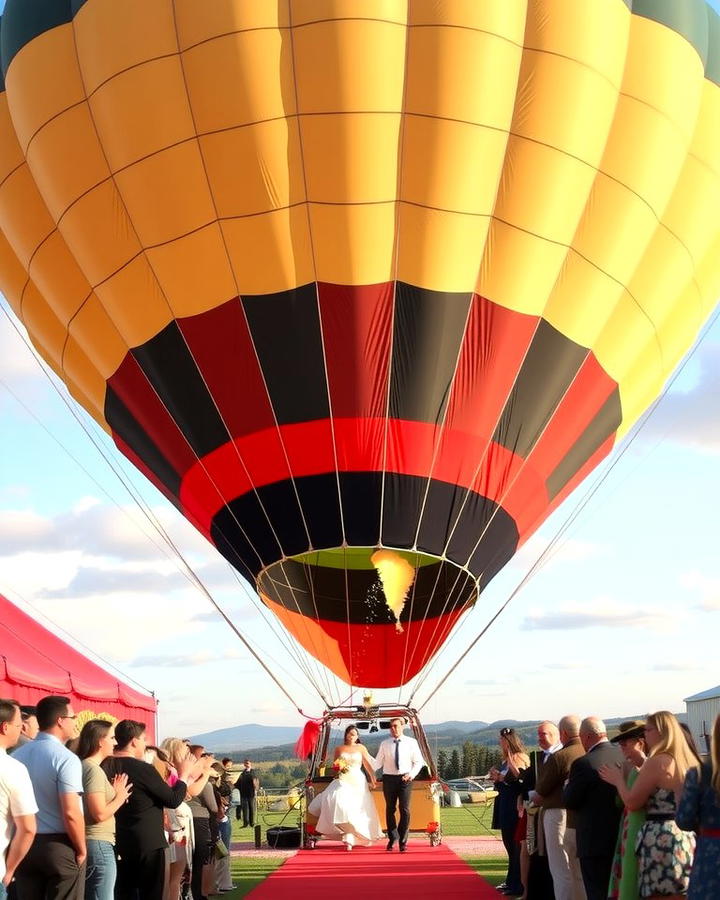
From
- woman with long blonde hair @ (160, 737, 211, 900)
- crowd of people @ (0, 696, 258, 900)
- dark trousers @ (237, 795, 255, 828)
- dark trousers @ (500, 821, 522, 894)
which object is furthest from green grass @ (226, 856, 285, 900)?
dark trousers @ (237, 795, 255, 828)

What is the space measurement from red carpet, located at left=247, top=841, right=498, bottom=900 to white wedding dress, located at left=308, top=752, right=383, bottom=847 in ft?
0.58

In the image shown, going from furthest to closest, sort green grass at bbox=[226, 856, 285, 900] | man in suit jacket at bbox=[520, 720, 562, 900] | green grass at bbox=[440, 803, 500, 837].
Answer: green grass at bbox=[440, 803, 500, 837]
green grass at bbox=[226, 856, 285, 900]
man in suit jacket at bbox=[520, 720, 562, 900]

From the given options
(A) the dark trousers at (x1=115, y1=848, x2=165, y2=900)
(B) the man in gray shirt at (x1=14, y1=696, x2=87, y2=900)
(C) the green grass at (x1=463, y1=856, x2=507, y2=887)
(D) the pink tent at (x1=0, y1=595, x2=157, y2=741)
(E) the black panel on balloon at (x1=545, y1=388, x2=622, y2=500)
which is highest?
(E) the black panel on balloon at (x1=545, y1=388, x2=622, y2=500)

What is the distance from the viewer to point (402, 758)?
11078mm

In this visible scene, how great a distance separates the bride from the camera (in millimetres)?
11188

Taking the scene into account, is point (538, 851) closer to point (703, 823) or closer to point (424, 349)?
point (703, 823)

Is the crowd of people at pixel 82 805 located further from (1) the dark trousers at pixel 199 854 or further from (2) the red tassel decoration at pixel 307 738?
(2) the red tassel decoration at pixel 307 738

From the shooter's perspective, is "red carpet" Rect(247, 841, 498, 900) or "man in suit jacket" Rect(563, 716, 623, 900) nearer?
"man in suit jacket" Rect(563, 716, 623, 900)

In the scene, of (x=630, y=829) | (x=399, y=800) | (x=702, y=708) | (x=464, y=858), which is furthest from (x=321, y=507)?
(x=702, y=708)

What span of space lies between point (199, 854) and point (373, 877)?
6.11 ft

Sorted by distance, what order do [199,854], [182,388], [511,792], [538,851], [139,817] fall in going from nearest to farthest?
[139,817] → [538,851] → [199,854] → [511,792] → [182,388]

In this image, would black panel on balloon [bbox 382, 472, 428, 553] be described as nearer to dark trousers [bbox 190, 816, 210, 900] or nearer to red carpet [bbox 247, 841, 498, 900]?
red carpet [bbox 247, 841, 498, 900]

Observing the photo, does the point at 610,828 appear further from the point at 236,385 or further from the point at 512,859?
the point at 236,385

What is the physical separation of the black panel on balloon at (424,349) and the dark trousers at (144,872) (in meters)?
4.99
